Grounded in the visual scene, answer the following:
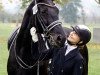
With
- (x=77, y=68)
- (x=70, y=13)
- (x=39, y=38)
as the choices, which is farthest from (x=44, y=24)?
(x=70, y=13)

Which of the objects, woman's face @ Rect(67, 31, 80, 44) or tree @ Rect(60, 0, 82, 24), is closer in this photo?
woman's face @ Rect(67, 31, 80, 44)

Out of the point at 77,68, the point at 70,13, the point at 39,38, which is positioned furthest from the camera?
the point at 70,13

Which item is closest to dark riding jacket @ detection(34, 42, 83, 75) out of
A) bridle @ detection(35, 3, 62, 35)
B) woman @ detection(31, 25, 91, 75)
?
woman @ detection(31, 25, 91, 75)

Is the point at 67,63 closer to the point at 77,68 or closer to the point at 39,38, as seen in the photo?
the point at 77,68

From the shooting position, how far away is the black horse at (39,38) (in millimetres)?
5258

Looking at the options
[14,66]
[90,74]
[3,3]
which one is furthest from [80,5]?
[14,66]

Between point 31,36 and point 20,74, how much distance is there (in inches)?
30.4

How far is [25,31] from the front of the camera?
5.89 metres

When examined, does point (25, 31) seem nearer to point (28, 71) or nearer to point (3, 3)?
point (28, 71)

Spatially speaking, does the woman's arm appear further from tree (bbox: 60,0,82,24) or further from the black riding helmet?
tree (bbox: 60,0,82,24)

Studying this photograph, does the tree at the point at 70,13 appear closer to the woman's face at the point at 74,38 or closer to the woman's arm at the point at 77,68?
the woman's face at the point at 74,38

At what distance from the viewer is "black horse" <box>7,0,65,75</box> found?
5.26 metres

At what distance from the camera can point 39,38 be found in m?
5.66

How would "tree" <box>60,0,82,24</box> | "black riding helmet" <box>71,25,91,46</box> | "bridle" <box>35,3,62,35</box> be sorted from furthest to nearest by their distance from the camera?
"tree" <box>60,0,82,24</box> < "black riding helmet" <box>71,25,91,46</box> < "bridle" <box>35,3,62,35</box>
